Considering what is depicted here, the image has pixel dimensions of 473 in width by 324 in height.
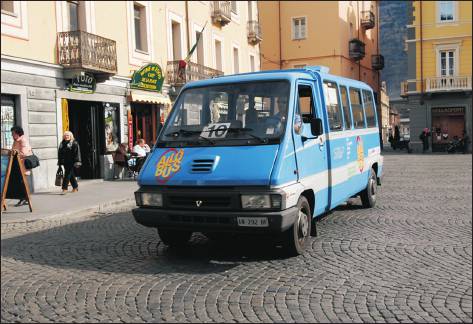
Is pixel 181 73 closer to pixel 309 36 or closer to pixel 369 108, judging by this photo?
pixel 369 108

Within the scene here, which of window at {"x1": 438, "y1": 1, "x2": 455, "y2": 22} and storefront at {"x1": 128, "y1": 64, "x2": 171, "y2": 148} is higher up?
window at {"x1": 438, "y1": 1, "x2": 455, "y2": 22}

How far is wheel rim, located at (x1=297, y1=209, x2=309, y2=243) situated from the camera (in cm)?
603

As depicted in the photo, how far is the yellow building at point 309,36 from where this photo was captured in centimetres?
4075

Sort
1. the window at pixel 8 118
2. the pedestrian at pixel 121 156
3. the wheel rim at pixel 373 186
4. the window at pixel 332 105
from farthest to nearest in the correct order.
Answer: the pedestrian at pixel 121 156
the window at pixel 8 118
the wheel rim at pixel 373 186
the window at pixel 332 105

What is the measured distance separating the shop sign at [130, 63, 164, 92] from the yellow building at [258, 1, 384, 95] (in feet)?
74.1

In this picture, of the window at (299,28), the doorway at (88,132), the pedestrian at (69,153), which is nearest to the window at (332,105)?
the pedestrian at (69,153)

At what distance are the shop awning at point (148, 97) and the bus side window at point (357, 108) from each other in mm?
11730

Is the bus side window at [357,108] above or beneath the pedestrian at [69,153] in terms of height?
above

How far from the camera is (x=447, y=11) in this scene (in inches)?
1366

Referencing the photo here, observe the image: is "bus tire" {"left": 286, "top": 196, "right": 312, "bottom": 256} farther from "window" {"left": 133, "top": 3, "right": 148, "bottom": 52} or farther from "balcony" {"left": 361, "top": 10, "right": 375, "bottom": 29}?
"balcony" {"left": 361, "top": 10, "right": 375, "bottom": 29}

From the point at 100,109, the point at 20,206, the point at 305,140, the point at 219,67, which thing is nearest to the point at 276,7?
the point at 219,67


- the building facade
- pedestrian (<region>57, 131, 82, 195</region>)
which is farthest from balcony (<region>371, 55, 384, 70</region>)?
pedestrian (<region>57, 131, 82, 195</region>)

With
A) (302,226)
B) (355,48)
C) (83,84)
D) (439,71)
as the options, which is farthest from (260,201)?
(355,48)

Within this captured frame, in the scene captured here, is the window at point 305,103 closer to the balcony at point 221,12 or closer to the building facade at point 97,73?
the building facade at point 97,73
